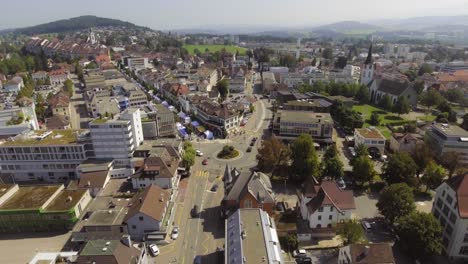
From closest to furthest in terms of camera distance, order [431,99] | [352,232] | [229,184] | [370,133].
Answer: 1. [352,232]
2. [229,184]
3. [370,133]
4. [431,99]

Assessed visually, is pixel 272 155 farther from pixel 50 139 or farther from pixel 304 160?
pixel 50 139

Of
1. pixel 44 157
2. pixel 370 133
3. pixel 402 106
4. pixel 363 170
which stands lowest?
pixel 363 170

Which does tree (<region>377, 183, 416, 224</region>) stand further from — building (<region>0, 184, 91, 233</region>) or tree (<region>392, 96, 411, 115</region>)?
tree (<region>392, 96, 411, 115</region>)

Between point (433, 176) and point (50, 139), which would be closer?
point (433, 176)

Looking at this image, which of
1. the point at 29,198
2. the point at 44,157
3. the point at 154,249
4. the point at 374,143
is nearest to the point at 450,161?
the point at 374,143

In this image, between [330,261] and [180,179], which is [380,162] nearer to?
[330,261]

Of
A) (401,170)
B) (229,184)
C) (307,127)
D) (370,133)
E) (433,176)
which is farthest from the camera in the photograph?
(307,127)
